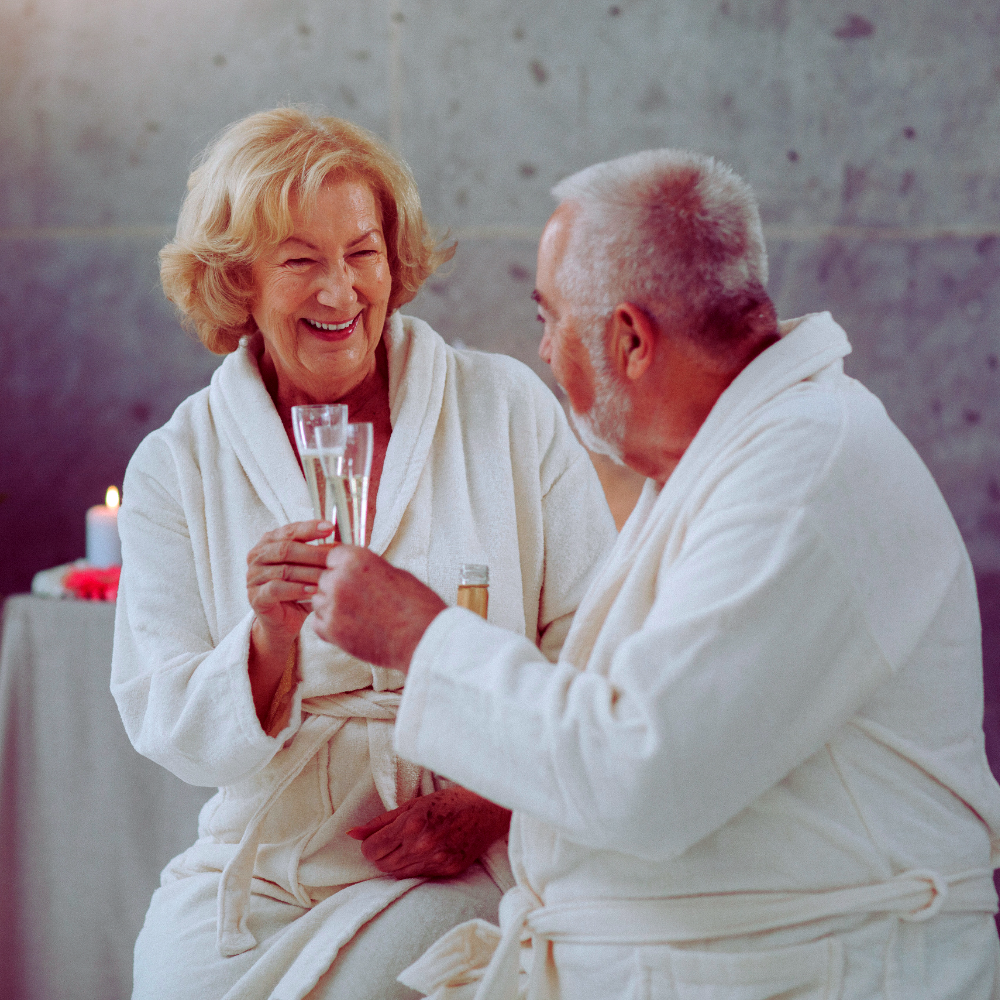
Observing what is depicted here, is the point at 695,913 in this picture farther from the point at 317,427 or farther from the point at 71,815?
the point at 71,815

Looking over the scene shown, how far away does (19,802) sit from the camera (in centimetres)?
269

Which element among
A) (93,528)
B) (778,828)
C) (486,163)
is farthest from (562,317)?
(486,163)

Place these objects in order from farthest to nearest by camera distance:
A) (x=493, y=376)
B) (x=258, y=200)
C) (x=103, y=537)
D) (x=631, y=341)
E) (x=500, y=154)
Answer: (x=500, y=154) → (x=103, y=537) → (x=493, y=376) → (x=258, y=200) → (x=631, y=341)

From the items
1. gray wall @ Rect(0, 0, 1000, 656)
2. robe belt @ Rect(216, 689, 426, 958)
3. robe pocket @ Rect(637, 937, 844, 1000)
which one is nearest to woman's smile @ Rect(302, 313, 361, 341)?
robe belt @ Rect(216, 689, 426, 958)

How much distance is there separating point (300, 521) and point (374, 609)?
1.24 feet

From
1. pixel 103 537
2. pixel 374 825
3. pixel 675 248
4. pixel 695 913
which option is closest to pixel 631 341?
pixel 675 248

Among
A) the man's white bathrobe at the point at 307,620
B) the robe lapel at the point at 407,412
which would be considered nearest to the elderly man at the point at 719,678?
the man's white bathrobe at the point at 307,620

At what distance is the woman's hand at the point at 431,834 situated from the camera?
1.62 m

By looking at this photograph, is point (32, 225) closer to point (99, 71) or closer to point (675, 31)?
point (99, 71)

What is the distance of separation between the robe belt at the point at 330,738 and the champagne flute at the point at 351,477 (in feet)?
1.41

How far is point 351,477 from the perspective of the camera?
1326mm

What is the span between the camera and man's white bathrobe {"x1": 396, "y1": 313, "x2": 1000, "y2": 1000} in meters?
1.02

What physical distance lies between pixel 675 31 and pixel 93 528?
2.46 meters

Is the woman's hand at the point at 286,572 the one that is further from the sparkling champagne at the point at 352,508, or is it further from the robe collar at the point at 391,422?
the robe collar at the point at 391,422
